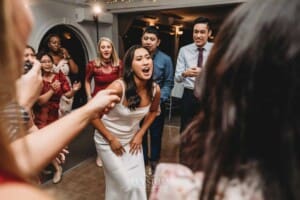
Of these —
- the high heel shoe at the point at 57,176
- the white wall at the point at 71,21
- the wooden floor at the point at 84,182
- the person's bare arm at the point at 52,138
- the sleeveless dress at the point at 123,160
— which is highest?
the white wall at the point at 71,21

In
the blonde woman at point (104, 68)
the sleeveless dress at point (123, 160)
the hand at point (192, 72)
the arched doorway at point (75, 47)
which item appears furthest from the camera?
the arched doorway at point (75, 47)

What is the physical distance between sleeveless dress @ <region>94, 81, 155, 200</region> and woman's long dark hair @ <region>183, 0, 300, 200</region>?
2001 millimetres

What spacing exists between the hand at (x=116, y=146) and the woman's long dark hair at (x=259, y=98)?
6.65ft

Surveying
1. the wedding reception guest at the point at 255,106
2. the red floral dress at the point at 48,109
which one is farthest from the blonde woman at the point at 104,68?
the wedding reception guest at the point at 255,106

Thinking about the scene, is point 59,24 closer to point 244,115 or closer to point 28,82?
point 28,82

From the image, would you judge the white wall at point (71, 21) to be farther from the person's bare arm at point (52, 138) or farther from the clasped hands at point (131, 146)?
the person's bare arm at point (52, 138)

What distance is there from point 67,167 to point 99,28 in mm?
4075

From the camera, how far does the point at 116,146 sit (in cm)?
271

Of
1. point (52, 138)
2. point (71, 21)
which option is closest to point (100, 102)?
point (52, 138)

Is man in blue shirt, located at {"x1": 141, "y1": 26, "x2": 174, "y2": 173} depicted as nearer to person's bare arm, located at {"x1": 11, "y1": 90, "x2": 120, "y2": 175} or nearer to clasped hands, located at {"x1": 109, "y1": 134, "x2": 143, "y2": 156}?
clasped hands, located at {"x1": 109, "y1": 134, "x2": 143, "y2": 156}

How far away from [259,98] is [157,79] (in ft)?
12.0

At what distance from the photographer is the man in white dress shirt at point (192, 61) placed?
3953 mm

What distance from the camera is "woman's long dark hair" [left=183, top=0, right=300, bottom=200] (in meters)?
0.63

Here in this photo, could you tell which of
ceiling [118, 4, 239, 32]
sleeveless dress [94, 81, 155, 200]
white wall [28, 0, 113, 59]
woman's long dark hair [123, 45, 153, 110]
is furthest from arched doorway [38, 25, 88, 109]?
sleeveless dress [94, 81, 155, 200]
